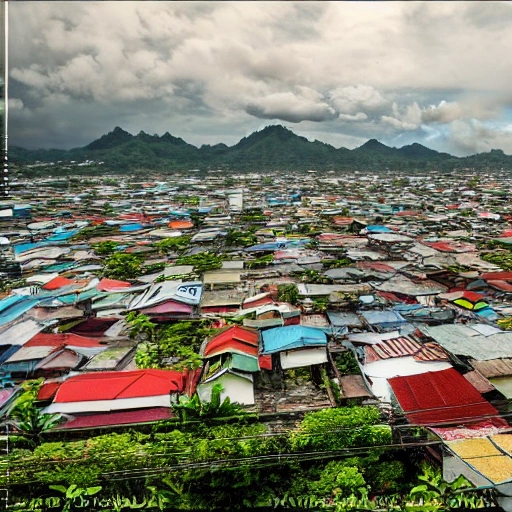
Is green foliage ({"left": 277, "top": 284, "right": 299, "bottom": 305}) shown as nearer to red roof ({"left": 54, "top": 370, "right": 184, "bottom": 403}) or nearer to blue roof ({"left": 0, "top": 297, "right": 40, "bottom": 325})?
red roof ({"left": 54, "top": 370, "right": 184, "bottom": 403})

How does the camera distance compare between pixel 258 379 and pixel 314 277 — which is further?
pixel 314 277

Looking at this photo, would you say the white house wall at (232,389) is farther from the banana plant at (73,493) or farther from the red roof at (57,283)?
the red roof at (57,283)

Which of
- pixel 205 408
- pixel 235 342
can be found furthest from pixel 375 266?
pixel 205 408

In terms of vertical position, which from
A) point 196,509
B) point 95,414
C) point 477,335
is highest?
point 477,335

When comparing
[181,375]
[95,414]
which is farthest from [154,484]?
[181,375]

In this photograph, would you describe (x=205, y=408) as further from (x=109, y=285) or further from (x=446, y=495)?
(x=109, y=285)

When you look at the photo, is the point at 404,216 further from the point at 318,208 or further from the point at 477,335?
the point at 477,335
